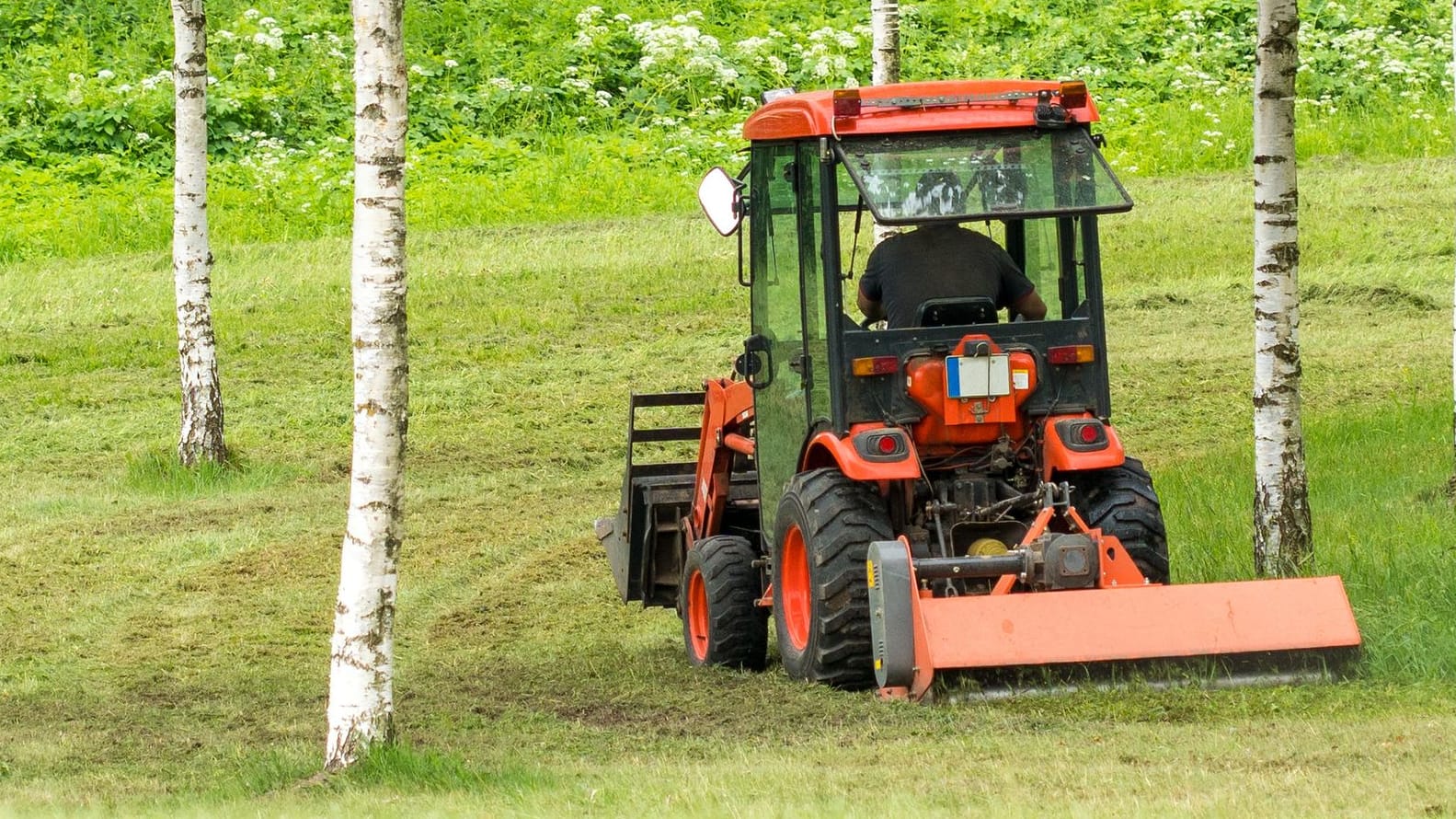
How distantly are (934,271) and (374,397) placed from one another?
2511 mm

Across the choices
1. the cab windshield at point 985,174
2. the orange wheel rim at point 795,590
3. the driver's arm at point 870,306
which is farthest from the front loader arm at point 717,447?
the cab windshield at point 985,174

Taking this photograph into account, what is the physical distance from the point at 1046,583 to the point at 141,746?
11.6 ft

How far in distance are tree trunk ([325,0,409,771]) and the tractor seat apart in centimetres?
225

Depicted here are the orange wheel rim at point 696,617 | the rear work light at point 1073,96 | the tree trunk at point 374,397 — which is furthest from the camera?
the orange wheel rim at point 696,617

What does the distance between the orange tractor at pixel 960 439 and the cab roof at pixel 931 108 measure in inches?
0.4

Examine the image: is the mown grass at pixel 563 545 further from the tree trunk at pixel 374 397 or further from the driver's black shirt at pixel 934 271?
the driver's black shirt at pixel 934 271

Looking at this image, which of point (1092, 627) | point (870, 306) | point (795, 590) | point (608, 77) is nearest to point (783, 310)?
point (870, 306)

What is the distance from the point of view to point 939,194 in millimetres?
8125

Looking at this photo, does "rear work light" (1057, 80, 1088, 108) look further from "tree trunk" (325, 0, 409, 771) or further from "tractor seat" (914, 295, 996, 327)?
"tree trunk" (325, 0, 409, 771)

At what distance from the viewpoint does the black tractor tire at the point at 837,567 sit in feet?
26.2

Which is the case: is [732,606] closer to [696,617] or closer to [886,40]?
[696,617]

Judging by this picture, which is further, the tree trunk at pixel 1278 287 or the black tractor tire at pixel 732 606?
the tree trunk at pixel 1278 287

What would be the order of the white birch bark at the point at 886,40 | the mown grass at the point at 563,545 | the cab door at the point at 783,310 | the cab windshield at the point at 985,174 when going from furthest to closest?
the white birch bark at the point at 886,40 → the cab door at the point at 783,310 → the cab windshield at the point at 985,174 → the mown grass at the point at 563,545

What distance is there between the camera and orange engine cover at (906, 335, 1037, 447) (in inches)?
319
